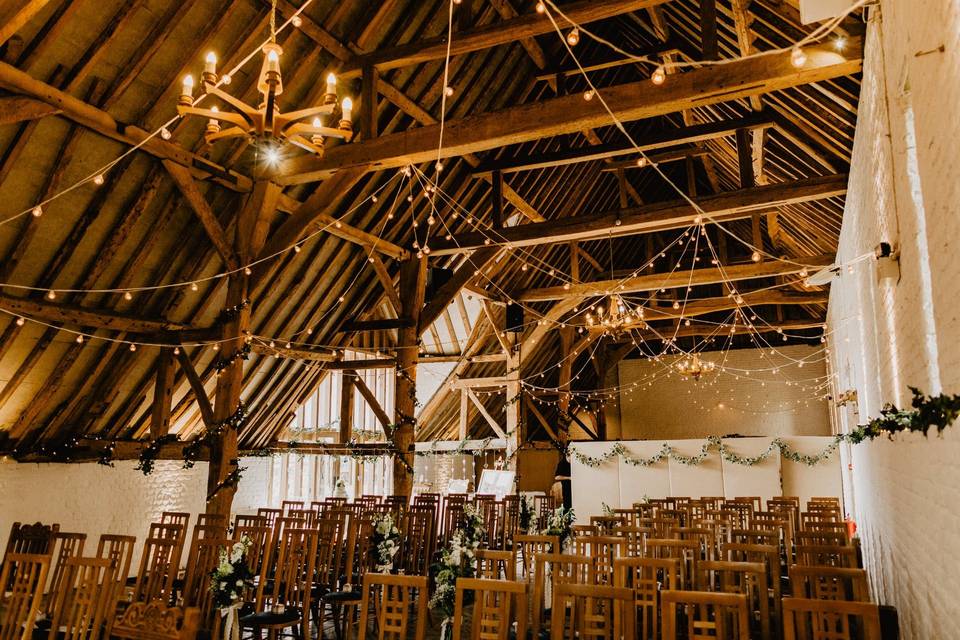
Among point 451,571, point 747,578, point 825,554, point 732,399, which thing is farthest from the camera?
point 732,399

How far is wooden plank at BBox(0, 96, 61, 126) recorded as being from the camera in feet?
17.7

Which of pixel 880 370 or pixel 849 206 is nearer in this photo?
pixel 880 370

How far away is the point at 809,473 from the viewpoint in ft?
34.7

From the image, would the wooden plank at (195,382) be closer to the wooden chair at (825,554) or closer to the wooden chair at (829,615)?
the wooden chair at (825,554)

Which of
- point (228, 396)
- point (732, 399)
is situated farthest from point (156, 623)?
point (732, 399)

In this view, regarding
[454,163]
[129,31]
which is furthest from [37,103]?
[454,163]

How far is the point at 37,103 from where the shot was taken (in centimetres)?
566

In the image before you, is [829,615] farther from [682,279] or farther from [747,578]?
[682,279]

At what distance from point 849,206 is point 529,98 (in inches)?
214

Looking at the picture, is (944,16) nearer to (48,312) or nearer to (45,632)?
(45,632)

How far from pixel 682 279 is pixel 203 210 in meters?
8.01

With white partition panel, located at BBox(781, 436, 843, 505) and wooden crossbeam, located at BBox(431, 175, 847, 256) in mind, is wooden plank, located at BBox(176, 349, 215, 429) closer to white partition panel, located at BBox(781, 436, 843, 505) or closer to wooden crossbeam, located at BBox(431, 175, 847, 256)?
wooden crossbeam, located at BBox(431, 175, 847, 256)

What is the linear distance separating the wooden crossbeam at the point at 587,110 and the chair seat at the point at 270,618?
4.20m

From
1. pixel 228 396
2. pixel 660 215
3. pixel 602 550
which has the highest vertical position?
pixel 660 215
